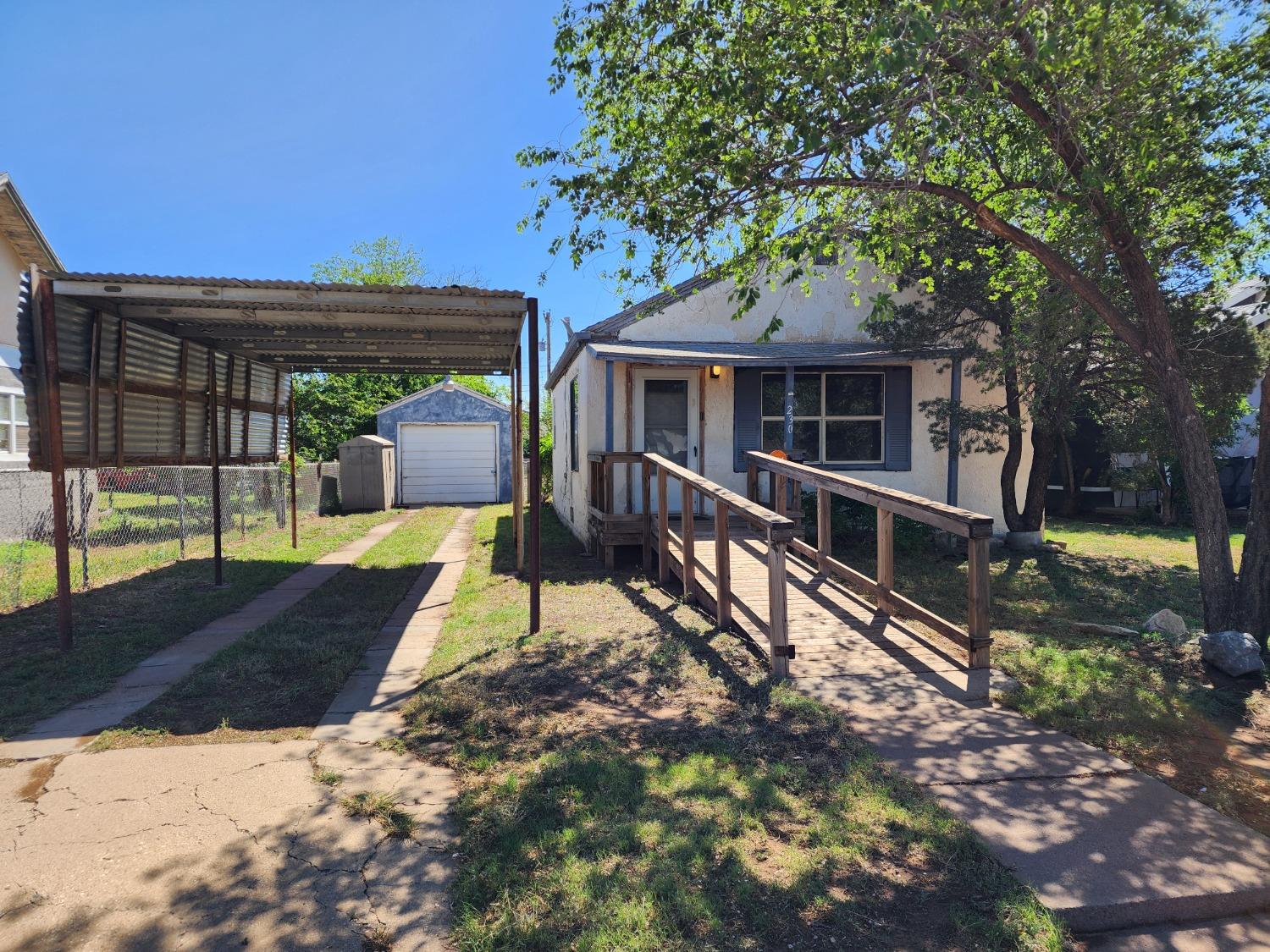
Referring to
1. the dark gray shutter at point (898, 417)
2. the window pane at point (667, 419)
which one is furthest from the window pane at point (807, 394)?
the window pane at point (667, 419)

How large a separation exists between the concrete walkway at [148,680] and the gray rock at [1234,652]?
7.01 metres

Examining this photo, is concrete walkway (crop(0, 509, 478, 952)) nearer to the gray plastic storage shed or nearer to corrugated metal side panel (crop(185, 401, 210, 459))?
corrugated metal side panel (crop(185, 401, 210, 459))

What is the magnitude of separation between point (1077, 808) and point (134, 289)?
22.4ft

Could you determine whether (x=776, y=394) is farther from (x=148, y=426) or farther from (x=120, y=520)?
(x=120, y=520)

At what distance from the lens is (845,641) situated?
17.7 feet

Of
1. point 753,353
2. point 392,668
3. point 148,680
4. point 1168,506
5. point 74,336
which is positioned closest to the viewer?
point 148,680

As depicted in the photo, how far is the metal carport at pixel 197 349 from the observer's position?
5.42m

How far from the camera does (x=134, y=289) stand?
5.39m

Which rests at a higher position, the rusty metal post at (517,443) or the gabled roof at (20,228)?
the gabled roof at (20,228)

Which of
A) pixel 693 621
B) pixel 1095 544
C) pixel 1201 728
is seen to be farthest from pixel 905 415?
pixel 1201 728

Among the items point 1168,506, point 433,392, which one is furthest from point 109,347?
point 1168,506

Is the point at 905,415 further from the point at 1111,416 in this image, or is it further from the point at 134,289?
the point at 134,289

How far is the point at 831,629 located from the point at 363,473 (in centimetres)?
1337

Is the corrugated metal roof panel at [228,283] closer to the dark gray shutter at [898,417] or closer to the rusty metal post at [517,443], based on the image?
the rusty metal post at [517,443]
